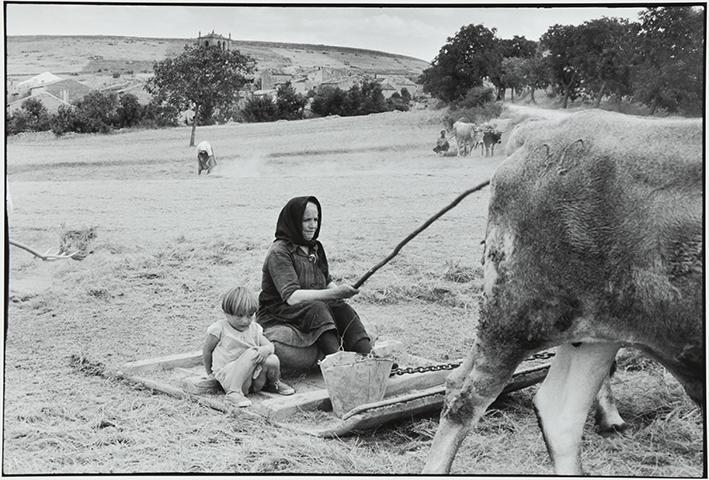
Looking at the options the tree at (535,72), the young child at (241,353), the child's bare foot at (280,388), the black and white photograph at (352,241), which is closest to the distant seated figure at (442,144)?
the black and white photograph at (352,241)

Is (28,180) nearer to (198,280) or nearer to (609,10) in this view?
(198,280)

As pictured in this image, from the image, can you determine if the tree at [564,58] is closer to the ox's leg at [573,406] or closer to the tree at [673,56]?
the tree at [673,56]

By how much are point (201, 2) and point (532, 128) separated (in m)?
2.14

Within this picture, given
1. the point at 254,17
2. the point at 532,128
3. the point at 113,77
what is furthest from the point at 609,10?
the point at 113,77

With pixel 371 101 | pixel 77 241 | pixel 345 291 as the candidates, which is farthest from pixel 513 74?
pixel 77 241

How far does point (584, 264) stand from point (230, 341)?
8.90ft

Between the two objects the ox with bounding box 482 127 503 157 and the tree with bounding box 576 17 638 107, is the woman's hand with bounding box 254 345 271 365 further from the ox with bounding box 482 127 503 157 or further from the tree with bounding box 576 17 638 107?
the tree with bounding box 576 17 638 107

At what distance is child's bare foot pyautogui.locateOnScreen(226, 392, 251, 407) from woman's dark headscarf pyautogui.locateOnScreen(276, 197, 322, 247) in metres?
1.14

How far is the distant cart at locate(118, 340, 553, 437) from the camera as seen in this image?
217 inches

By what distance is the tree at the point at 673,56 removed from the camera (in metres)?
5.23

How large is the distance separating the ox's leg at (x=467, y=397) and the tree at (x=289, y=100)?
3.37 metres

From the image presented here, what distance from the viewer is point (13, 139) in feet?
20.8

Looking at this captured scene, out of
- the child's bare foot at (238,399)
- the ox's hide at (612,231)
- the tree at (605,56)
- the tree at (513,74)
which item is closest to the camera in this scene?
the ox's hide at (612,231)

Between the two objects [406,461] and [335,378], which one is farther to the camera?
[335,378]
